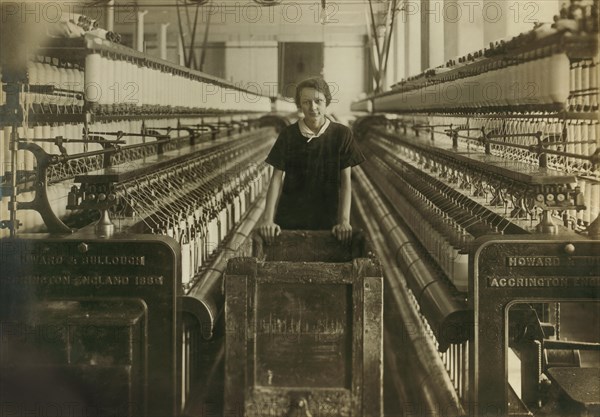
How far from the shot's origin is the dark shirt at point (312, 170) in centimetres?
377

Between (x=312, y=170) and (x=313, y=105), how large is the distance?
1.35 ft

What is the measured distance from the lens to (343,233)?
11.3 ft

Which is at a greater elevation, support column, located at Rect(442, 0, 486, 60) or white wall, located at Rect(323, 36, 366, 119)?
white wall, located at Rect(323, 36, 366, 119)

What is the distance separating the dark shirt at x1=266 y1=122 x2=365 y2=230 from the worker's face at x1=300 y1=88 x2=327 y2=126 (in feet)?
0.29

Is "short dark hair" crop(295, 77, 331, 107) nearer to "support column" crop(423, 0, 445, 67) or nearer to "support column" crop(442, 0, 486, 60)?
"support column" crop(442, 0, 486, 60)

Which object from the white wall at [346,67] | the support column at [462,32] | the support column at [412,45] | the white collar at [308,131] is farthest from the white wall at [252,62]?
the white collar at [308,131]

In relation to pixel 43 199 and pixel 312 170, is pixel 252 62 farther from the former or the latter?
pixel 43 199

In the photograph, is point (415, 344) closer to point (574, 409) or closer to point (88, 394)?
point (574, 409)

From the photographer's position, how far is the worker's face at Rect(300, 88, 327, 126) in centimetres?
357

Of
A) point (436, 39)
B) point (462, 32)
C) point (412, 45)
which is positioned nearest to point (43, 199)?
point (462, 32)

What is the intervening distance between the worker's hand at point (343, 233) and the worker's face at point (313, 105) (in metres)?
0.61

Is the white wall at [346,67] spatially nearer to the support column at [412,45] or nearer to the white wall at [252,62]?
the white wall at [252,62]

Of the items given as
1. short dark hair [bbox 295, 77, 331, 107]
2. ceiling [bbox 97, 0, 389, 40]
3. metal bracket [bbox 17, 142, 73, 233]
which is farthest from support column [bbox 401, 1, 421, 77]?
metal bracket [bbox 17, 142, 73, 233]

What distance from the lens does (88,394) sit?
3020mm
